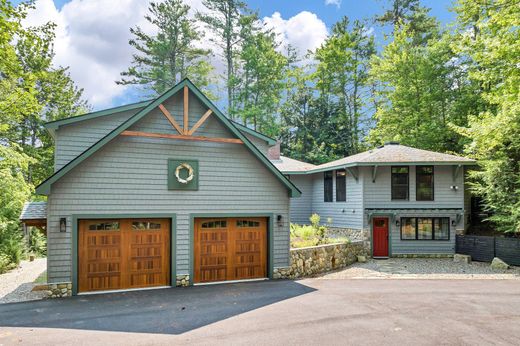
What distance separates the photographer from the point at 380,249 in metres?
16.7

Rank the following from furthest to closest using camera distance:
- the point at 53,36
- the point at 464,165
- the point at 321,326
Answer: the point at 464,165 → the point at 53,36 → the point at 321,326

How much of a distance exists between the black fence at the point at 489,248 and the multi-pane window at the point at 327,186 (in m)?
6.59

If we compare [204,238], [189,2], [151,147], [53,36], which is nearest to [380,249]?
[204,238]

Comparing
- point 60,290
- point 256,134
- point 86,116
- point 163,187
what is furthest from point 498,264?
point 86,116

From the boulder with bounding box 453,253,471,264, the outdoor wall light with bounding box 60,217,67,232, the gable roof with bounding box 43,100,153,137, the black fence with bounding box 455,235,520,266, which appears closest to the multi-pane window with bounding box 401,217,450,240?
the black fence with bounding box 455,235,520,266

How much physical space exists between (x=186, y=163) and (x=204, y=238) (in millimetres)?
2450

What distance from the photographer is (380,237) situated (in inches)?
661

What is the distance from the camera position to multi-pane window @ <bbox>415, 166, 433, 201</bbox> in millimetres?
16812

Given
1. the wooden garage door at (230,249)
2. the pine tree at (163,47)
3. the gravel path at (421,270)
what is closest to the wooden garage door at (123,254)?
the wooden garage door at (230,249)

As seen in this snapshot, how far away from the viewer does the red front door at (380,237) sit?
16719 mm

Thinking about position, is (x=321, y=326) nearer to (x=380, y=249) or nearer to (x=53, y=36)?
(x=380, y=249)

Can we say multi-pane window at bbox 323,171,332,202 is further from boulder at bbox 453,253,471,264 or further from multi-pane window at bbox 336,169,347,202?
boulder at bbox 453,253,471,264

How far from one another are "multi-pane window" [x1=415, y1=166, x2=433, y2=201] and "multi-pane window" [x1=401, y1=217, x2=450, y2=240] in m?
1.09

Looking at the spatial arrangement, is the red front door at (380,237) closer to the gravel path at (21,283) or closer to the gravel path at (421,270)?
the gravel path at (421,270)
